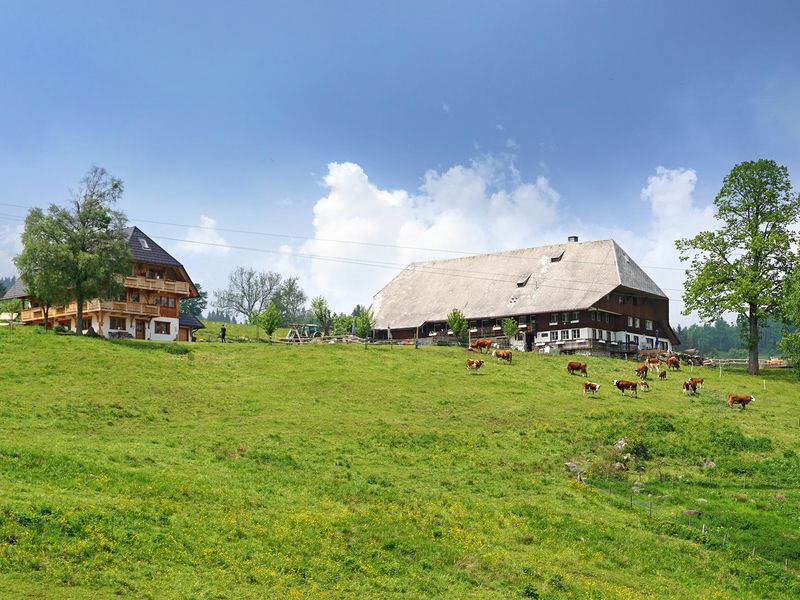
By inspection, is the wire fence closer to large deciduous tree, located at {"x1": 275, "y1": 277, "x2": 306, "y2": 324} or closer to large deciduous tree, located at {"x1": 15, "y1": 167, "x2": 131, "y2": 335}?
large deciduous tree, located at {"x1": 15, "y1": 167, "x2": 131, "y2": 335}

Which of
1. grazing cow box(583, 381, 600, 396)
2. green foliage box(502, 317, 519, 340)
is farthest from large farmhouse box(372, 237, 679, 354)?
grazing cow box(583, 381, 600, 396)

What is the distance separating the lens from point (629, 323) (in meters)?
84.9

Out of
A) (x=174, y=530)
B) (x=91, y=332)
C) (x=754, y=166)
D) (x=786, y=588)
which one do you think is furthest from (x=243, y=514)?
(x=754, y=166)

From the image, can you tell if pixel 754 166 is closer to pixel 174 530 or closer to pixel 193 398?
pixel 193 398

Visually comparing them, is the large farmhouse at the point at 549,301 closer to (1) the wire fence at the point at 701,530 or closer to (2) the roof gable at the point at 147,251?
(2) the roof gable at the point at 147,251

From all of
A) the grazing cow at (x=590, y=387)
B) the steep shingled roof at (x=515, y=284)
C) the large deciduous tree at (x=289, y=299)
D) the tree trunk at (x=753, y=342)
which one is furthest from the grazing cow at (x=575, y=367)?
the large deciduous tree at (x=289, y=299)

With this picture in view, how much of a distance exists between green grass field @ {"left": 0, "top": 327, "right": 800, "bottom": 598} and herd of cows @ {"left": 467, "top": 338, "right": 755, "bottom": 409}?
1103 mm

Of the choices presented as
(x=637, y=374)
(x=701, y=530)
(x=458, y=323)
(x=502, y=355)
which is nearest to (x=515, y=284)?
(x=458, y=323)

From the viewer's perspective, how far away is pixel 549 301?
274ft

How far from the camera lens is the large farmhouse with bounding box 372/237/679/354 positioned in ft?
266

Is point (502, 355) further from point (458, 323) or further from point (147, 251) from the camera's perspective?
point (147, 251)

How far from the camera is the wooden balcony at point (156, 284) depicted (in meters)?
71.6

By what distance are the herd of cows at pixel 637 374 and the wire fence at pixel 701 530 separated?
1873cm

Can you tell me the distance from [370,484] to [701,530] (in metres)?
13.0
